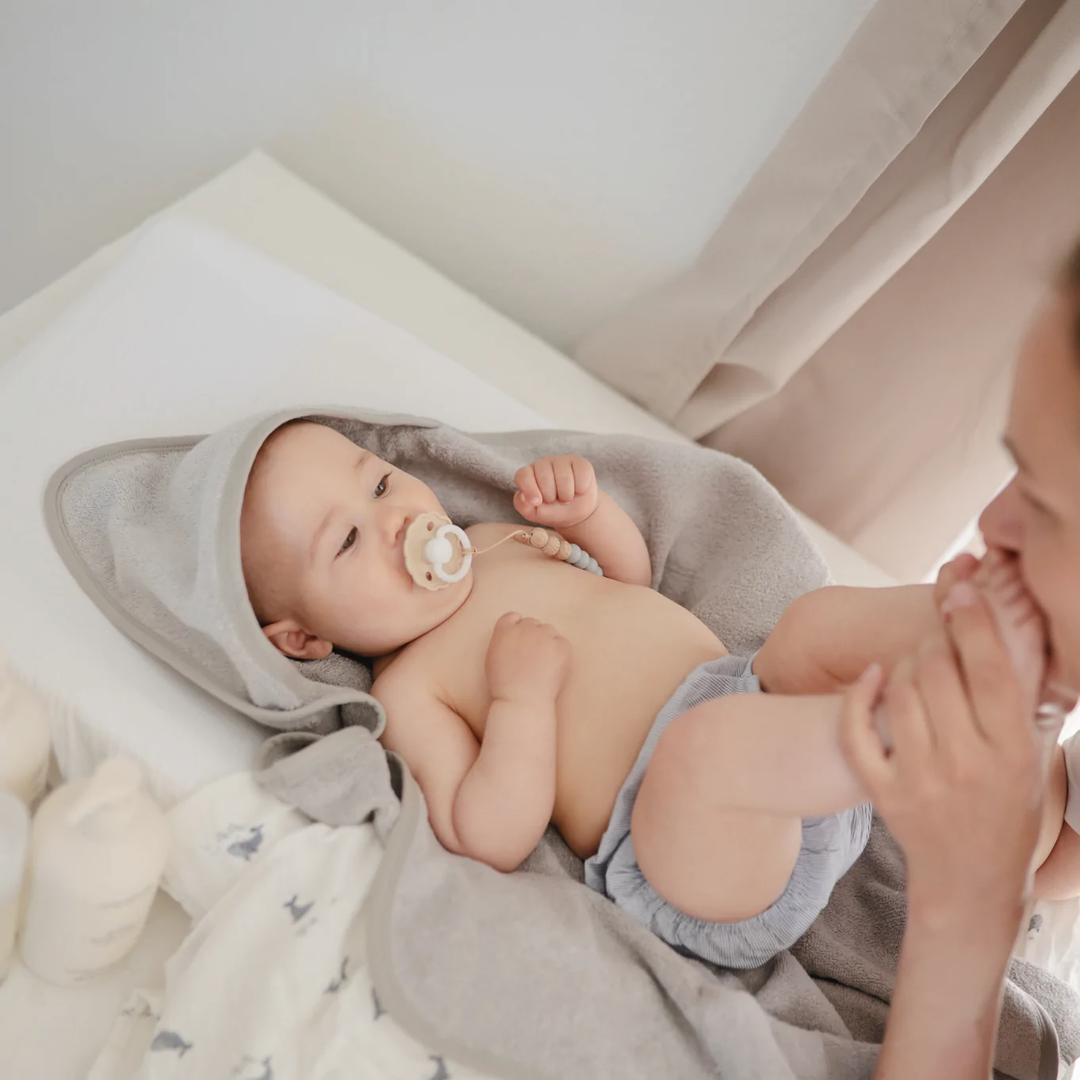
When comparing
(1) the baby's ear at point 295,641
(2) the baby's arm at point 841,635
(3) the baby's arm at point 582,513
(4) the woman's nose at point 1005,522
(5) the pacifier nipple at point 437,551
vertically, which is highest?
(4) the woman's nose at point 1005,522

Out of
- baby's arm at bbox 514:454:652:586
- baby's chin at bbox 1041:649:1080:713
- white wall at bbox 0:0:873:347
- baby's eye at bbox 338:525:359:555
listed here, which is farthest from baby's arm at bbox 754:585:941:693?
white wall at bbox 0:0:873:347

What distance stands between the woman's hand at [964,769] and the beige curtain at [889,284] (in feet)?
1.77

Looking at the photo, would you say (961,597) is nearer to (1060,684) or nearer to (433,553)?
(1060,684)

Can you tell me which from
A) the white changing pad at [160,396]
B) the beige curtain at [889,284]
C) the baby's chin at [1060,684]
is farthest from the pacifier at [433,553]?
the baby's chin at [1060,684]

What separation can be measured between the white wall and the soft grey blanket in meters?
0.48

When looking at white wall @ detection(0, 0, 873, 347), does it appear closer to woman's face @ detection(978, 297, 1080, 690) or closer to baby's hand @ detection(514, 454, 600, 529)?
baby's hand @ detection(514, 454, 600, 529)

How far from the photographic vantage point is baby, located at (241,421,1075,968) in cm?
88

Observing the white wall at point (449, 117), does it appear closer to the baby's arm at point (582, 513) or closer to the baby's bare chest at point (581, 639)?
the baby's arm at point (582, 513)

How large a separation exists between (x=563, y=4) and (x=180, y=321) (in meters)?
0.72

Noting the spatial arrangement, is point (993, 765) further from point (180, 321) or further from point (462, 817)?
point (180, 321)

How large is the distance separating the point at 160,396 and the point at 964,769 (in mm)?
1075

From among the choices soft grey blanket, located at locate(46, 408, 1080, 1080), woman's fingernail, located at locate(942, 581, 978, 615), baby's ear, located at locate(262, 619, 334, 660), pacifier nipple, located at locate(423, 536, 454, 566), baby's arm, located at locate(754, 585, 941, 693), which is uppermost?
woman's fingernail, located at locate(942, 581, 978, 615)

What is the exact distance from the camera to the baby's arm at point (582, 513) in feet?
4.12

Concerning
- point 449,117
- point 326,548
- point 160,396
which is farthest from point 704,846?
point 449,117
